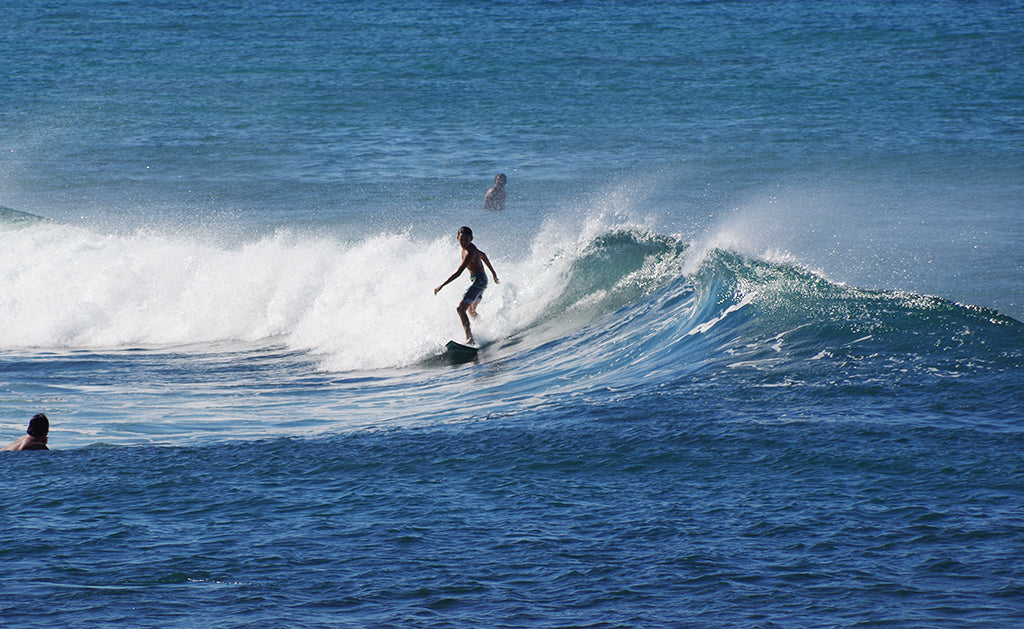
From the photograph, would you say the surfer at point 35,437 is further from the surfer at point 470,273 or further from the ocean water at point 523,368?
the surfer at point 470,273

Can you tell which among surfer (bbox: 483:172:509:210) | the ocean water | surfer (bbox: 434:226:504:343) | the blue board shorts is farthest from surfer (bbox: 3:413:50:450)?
surfer (bbox: 483:172:509:210)

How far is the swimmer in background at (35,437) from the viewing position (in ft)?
28.8

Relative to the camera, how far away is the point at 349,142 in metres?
34.0

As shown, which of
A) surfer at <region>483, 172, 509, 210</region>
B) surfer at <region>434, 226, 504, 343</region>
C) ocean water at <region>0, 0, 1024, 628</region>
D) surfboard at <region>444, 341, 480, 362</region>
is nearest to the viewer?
ocean water at <region>0, 0, 1024, 628</region>

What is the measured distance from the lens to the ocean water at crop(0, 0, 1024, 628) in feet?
19.7

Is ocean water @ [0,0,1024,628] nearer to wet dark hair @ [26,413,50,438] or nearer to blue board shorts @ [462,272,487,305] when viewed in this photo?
wet dark hair @ [26,413,50,438]

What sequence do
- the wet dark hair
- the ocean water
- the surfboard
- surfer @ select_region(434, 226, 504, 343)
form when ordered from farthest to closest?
the surfboard → surfer @ select_region(434, 226, 504, 343) → the wet dark hair → the ocean water

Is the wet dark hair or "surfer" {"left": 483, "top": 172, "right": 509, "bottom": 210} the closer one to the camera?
the wet dark hair

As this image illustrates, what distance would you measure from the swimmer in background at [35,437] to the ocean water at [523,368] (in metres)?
0.15

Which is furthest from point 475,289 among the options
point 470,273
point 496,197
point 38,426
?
point 496,197

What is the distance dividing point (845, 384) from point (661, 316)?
12.8ft

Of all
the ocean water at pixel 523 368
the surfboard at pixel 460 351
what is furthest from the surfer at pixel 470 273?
the ocean water at pixel 523 368

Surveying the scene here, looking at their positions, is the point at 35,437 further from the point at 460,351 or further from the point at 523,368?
the point at 460,351

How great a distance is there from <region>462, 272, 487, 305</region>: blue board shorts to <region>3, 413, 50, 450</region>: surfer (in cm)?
520
